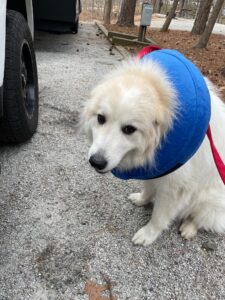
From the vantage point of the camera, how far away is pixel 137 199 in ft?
8.28

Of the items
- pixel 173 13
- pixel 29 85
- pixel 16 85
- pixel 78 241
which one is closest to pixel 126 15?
pixel 173 13

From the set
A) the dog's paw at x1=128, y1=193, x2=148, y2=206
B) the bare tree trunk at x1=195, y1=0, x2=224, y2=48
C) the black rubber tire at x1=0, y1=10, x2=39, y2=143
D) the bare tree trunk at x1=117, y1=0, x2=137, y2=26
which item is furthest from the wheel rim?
the bare tree trunk at x1=117, y1=0, x2=137, y2=26

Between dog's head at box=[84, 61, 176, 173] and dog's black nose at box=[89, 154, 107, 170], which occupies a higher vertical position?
dog's head at box=[84, 61, 176, 173]

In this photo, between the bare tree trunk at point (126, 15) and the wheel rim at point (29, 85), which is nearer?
the wheel rim at point (29, 85)

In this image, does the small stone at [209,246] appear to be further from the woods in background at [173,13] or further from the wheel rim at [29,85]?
the woods in background at [173,13]

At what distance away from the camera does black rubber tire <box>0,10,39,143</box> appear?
8.18ft

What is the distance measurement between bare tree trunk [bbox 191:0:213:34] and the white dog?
882 centimetres

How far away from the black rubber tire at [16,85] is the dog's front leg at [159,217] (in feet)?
4.19

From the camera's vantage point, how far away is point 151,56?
186 centimetres

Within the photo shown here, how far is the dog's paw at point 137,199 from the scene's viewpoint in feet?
8.24

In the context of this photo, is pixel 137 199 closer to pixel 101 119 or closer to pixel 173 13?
pixel 101 119

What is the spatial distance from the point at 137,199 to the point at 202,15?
9.81m

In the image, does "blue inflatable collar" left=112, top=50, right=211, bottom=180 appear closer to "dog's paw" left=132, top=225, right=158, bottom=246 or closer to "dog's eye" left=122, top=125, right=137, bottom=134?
"dog's eye" left=122, top=125, right=137, bottom=134

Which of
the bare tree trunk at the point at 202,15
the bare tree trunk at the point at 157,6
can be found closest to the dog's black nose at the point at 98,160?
the bare tree trunk at the point at 202,15
